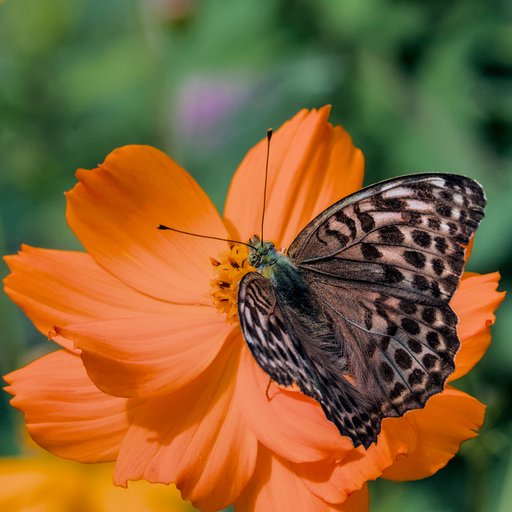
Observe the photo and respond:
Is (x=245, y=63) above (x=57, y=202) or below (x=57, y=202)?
above

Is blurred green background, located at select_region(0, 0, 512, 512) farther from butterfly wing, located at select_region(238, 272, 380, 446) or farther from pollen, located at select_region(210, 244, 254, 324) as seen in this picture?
butterfly wing, located at select_region(238, 272, 380, 446)

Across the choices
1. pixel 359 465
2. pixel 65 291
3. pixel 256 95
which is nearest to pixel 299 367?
pixel 359 465

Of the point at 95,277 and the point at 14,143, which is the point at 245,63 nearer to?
the point at 14,143

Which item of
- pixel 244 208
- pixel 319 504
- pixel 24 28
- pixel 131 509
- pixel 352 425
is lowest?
pixel 131 509

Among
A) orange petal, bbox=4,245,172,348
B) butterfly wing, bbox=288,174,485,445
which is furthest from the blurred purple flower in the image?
butterfly wing, bbox=288,174,485,445

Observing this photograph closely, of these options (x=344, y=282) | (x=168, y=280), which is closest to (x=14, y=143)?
(x=168, y=280)

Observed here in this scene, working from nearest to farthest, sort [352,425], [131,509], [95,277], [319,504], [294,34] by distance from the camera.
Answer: [352,425]
[319,504]
[95,277]
[131,509]
[294,34]

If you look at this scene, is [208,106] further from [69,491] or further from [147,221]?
[69,491]
